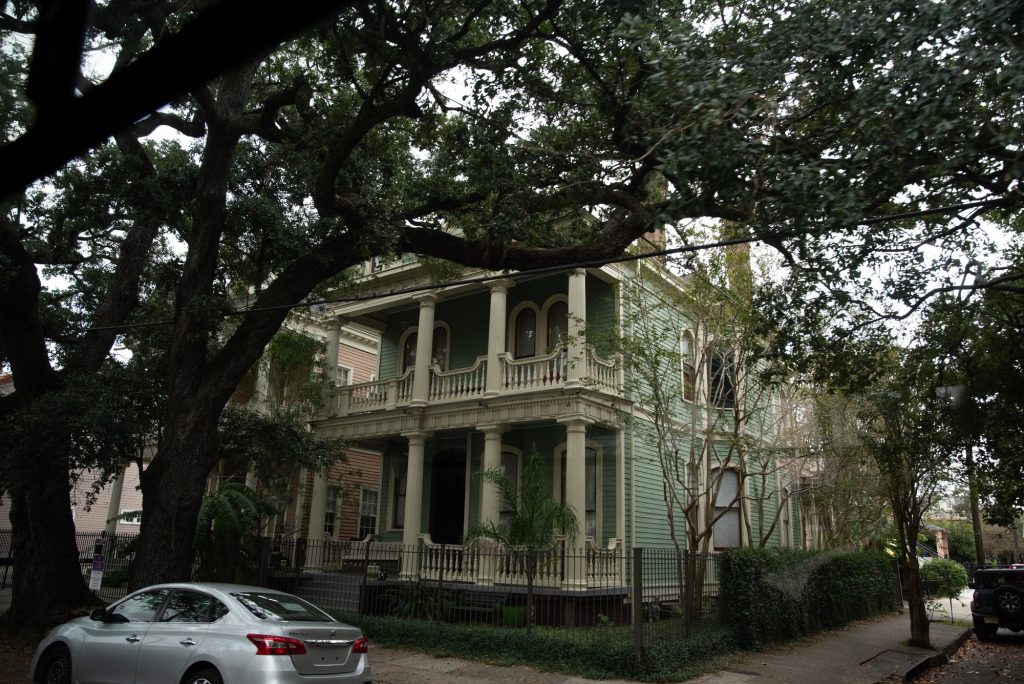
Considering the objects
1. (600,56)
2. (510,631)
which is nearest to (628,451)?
(510,631)

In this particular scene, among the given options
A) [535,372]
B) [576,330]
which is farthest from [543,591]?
[576,330]

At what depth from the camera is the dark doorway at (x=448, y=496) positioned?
2100 cm

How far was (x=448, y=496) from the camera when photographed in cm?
2130

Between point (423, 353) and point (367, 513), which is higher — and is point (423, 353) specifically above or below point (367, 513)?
above

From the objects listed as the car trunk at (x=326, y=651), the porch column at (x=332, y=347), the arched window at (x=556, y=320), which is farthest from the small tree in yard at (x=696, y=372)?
the porch column at (x=332, y=347)

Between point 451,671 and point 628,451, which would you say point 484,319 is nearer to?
point 628,451

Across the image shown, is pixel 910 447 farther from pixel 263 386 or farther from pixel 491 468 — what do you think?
pixel 263 386

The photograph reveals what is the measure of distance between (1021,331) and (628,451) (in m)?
9.15

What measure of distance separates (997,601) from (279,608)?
15.6 meters

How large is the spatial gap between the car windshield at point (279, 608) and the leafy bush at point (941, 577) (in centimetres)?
2047

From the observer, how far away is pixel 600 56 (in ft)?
40.2

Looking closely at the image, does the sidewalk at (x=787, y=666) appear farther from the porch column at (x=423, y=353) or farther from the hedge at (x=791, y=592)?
the porch column at (x=423, y=353)

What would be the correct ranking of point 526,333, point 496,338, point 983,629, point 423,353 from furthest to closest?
point 526,333 → point 423,353 → point 496,338 → point 983,629

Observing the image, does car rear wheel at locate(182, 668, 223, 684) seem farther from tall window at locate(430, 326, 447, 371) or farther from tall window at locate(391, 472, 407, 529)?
tall window at locate(430, 326, 447, 371)
